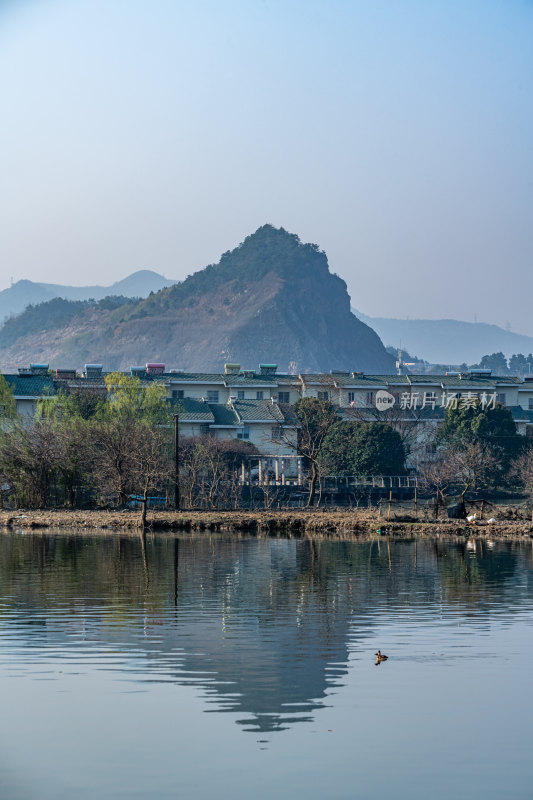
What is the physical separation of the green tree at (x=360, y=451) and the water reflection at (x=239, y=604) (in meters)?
22.1

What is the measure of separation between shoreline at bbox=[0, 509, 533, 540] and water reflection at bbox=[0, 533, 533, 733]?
231 centimetres

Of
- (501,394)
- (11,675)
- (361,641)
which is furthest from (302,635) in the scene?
(501,394)

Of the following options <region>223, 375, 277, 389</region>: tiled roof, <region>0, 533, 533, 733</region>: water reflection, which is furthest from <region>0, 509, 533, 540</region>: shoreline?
<region>223, 375, 277, 389</region>: tiled roof

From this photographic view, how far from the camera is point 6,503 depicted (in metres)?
46.3

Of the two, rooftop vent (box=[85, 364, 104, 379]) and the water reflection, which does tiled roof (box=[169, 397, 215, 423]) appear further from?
the water reflection

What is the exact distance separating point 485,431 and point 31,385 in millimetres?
25859

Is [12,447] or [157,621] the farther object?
[12,447]

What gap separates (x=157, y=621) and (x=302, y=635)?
274 centimetres

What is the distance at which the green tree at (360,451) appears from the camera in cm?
5612

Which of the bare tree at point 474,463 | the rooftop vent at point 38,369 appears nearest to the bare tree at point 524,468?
the bare tree at point 474,463

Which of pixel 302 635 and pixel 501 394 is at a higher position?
pixel 501 394

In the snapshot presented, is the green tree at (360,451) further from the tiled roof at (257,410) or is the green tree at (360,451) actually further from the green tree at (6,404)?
the green tree at (6,404)

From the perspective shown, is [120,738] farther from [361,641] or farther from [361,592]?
[361,592]

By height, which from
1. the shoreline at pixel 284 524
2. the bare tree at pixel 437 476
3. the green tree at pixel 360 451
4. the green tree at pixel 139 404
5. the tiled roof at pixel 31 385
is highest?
the tiled roof at pixel 31 385
